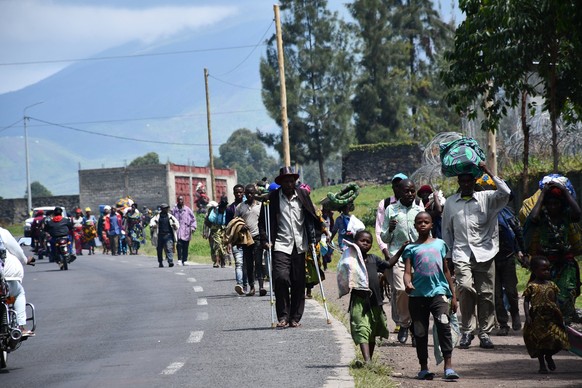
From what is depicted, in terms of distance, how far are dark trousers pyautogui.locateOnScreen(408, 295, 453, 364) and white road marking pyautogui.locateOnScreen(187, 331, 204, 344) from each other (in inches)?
158

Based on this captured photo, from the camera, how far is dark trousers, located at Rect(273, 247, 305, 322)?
49.3 ft

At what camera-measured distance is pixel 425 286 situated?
10.7 m

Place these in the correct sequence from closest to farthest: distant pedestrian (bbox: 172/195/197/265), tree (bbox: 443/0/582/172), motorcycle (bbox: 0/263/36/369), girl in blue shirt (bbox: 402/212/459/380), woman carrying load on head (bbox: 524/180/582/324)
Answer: girl in blue shirt (bbox: 402/212/459/380) < woman carrying load on head (bbox: 524/180/582/324) < motorcycle (bbox: 0/263/36/369) < tree (bbox: 443/0/582/172) < distant pedestrian (bbox: 172/195/197/265)

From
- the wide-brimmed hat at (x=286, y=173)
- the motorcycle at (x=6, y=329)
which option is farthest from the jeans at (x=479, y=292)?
the motorcycle at (x=6, y=329)

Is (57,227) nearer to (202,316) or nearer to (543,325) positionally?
(202,316)

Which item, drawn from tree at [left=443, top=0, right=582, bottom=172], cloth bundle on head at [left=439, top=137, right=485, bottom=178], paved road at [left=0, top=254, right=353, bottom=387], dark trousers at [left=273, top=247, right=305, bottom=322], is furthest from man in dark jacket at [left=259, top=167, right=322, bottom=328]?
tree at [left=443, top=0, right=582, bottom=172]

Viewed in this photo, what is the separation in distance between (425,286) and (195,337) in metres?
4.61

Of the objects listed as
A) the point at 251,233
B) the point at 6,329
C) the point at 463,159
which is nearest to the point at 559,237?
the point at 463,159

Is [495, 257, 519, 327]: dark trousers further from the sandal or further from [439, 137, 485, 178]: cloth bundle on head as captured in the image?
the sandal

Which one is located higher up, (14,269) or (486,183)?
(486,183)

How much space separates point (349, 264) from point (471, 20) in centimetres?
792

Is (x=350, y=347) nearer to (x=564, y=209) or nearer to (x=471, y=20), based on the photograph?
(x=564, y=209)

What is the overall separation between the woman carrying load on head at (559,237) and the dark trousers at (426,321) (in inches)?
82.6

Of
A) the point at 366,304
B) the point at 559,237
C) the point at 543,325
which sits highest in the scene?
the point at 559,237
